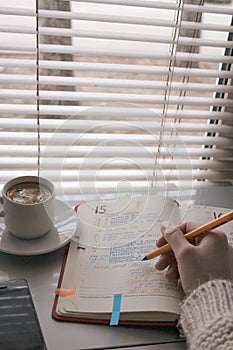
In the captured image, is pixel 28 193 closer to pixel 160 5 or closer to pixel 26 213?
pixel 26 213

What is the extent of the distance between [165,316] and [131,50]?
0.58 meters

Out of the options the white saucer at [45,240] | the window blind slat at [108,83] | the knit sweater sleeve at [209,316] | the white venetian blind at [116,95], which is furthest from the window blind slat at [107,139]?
the knit sweater sleeve at [209,316]

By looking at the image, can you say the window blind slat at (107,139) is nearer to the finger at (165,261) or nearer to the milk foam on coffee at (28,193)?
the milk foam on coffee at (28,193)

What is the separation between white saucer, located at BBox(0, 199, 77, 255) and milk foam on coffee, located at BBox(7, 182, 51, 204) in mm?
70

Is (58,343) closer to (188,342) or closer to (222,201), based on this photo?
(188,342)

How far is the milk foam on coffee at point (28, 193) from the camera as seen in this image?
0.87 m

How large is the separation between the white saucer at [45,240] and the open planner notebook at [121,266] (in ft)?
0.06

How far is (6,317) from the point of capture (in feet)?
2.36

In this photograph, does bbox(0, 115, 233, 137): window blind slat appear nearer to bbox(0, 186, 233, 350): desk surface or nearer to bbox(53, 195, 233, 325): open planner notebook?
bbox(53, 195, 233, 325): open planner notebook

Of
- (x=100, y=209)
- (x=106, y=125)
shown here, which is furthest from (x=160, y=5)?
(x=100, y=209)

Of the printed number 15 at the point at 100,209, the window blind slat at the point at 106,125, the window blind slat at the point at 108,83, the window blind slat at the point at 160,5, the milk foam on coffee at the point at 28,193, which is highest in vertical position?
the window blind slat at the point at 160,5

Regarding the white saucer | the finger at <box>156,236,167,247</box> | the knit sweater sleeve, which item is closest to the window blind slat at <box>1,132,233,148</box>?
the white saucer

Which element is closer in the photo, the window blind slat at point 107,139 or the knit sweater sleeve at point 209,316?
the knit sweater sleeve at point 209,316

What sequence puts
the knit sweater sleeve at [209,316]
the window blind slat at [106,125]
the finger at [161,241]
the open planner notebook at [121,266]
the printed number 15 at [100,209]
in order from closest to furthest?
the knit sweater sleeve at [209,316] < the open planner notebook at [121,266] < the finger at [161,241] < the printed number 15 at [100,209] < the window blind slat at [106,125]
